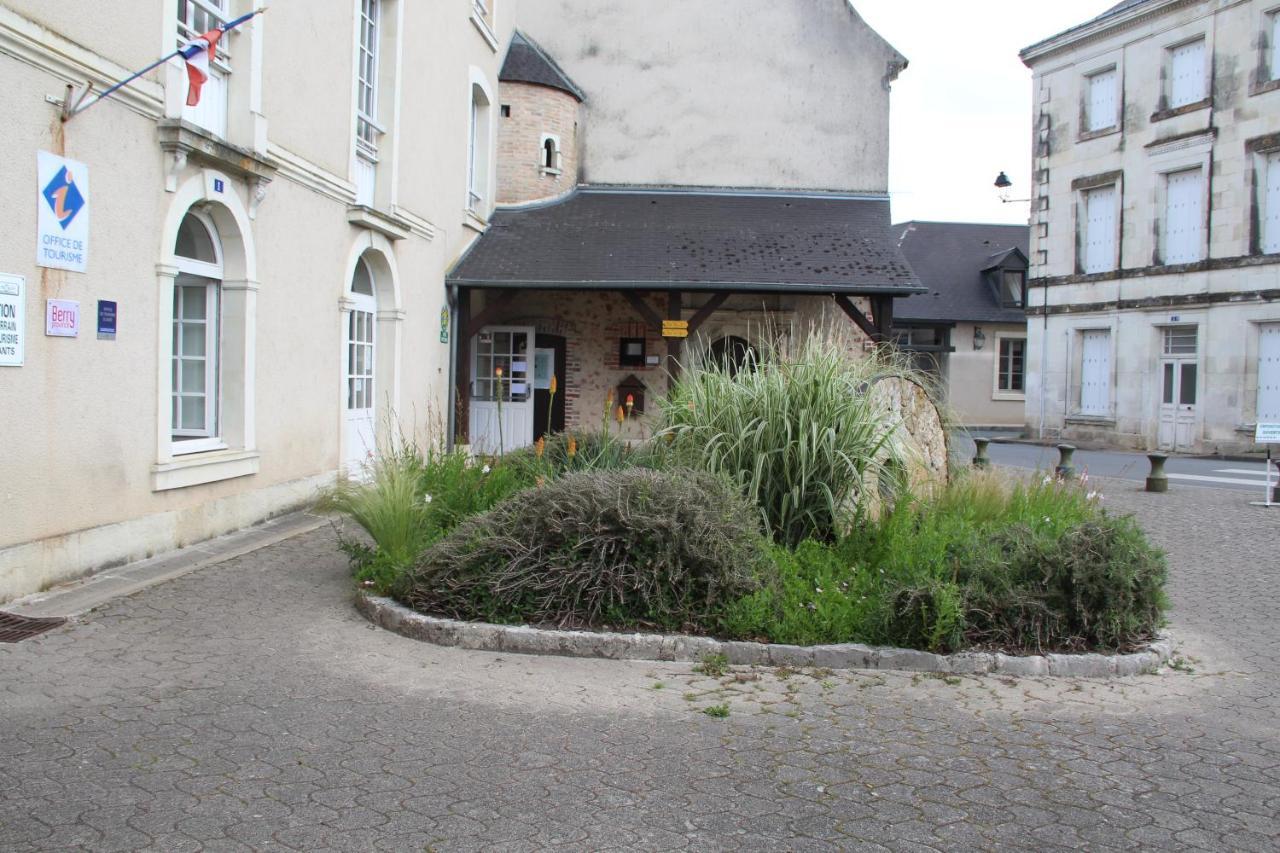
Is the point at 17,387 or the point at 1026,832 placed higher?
the point at 17,387

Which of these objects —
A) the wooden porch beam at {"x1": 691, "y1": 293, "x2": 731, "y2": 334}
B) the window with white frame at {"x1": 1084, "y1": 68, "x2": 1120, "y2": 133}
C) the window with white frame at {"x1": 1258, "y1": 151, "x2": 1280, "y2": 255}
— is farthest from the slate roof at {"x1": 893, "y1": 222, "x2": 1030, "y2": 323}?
the wooden porch beam at {"x1": 691, "y1": 293, "x2": 731, "y2": 334}

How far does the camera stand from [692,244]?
17281mm

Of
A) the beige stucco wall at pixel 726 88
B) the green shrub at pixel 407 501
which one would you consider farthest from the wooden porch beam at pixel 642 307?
the green shrub at pixel 407 501

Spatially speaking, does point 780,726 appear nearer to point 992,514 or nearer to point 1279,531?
point 992,514

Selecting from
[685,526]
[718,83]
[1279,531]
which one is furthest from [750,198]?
[685,526]

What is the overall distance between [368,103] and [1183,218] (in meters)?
19.4

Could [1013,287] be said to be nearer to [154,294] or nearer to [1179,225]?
[1179,225]

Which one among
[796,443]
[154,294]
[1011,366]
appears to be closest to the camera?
[796,443]

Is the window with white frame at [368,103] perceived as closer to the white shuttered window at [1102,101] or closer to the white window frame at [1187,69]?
the white window frame at [1187,69]

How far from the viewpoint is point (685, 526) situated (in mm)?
5777

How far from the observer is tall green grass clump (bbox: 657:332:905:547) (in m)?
6.96

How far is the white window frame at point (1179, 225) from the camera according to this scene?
23516 mm

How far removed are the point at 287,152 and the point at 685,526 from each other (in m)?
5.96

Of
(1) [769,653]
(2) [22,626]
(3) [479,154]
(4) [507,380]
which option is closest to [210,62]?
(2) [22,626]
